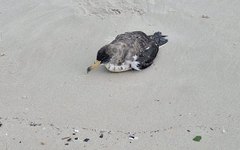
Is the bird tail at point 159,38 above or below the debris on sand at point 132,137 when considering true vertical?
above

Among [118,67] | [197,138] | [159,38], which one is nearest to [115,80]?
[118,67]

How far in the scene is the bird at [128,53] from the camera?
692 cm

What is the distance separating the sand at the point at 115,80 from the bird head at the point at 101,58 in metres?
0.16

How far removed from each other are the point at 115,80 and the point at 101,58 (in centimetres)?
38

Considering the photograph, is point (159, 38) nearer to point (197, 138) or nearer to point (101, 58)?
point (101, 58)

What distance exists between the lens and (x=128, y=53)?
709cm

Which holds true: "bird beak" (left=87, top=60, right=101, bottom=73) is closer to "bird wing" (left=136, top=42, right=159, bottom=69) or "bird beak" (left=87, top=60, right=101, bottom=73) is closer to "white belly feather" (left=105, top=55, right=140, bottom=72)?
"white belly feather" (left=105, top=55, right=140, bottom=72)

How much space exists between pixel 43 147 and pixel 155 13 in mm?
3616

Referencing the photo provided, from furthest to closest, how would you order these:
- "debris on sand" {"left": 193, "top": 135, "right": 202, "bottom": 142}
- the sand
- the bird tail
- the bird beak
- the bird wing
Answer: the bird tail → the bird wing → the bird beak → the sand → "debris on sand" {"left": 193, "top": 135, "right": 202, "bottom": 142}

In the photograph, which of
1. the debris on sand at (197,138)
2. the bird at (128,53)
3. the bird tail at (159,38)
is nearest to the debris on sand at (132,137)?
the debris on sand at (197,138)

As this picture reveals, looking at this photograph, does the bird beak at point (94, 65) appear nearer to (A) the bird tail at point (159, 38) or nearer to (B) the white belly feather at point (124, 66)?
(B) the white belly feather at point (124, 66)

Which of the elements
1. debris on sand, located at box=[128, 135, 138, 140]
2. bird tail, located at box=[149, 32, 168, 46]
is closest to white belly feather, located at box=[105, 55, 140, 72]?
bird tail, located at box=[149, 32, 168, 46]

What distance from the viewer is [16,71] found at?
714 centimetres

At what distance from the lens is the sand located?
582 centimetres
